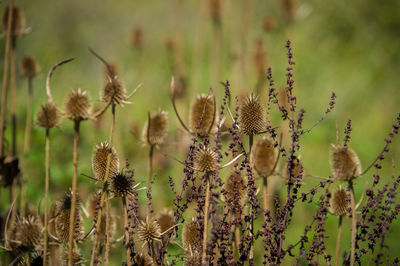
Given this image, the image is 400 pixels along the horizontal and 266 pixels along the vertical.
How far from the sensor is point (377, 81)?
23.4ft

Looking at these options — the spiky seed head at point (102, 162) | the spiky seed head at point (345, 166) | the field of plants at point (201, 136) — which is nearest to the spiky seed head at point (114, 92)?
the field of plants at point (201, 136)

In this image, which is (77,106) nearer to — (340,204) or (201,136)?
(201,136)

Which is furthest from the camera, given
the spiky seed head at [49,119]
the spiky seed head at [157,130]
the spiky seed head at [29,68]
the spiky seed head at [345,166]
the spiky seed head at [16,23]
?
the spiky seed head at [29,68]

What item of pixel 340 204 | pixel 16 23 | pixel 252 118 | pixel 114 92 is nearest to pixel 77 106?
pixel 114 92

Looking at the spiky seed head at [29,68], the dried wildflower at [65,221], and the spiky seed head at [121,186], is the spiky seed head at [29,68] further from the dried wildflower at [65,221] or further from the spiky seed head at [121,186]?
the spiky seed head at [121,186]

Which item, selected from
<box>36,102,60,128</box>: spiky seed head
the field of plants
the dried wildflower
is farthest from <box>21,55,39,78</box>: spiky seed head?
the dried wildflower

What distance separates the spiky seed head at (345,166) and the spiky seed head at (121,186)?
2.64 ft

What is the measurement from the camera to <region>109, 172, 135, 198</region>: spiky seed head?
5.33 feet

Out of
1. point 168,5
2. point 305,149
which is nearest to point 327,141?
point 305,149

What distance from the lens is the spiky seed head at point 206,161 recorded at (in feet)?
5.18

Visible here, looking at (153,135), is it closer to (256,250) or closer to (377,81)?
(256,250)

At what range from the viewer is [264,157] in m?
2.13

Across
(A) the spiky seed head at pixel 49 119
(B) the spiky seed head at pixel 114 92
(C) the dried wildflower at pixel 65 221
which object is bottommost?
(C) the dried wildflower at pixel 65 221

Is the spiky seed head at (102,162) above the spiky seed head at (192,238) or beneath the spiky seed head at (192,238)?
above
